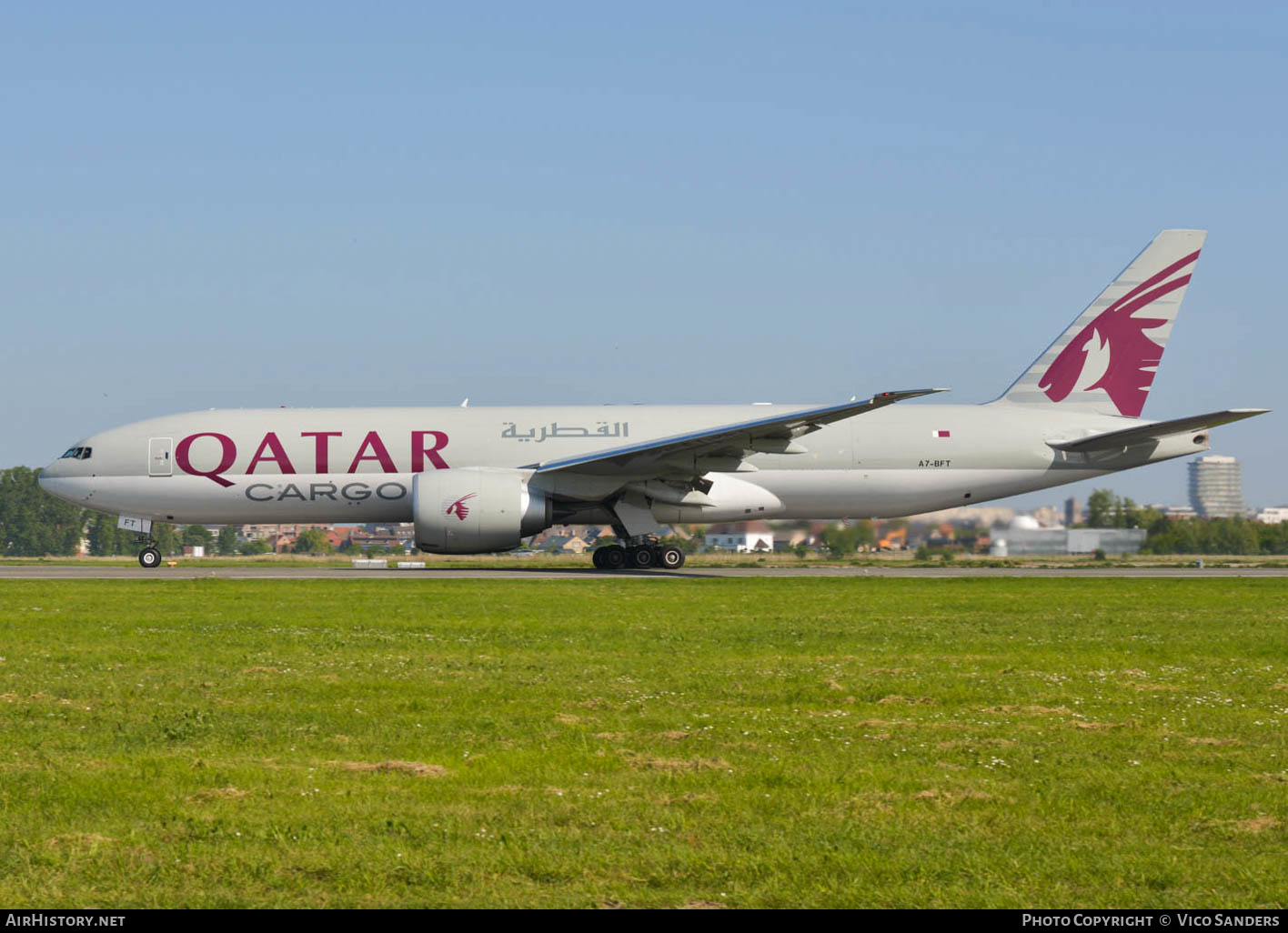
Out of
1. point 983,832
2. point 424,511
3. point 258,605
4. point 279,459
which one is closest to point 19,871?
point 983,832

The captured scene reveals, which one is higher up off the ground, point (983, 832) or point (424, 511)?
point (424, 511)

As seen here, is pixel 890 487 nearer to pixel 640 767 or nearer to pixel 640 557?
pixel 640 557

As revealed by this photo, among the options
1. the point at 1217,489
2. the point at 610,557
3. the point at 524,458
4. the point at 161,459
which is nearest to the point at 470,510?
the point at 524,458

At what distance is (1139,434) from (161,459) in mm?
22915

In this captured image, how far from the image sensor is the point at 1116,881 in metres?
5.32

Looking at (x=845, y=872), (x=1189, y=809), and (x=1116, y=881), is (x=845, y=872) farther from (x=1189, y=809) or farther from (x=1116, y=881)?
(x=1189, y=809)

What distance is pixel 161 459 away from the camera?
31156 millimetres

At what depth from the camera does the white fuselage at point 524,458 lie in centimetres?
3047

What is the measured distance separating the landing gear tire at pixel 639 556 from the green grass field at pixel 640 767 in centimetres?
1526

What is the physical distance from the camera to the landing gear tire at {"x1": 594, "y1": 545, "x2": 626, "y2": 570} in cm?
3053

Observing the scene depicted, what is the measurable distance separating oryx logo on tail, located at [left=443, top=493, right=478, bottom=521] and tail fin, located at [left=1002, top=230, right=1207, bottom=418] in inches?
557

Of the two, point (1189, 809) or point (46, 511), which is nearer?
point (1189, 809)

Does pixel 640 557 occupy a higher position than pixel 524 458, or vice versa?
pixel 524 458
